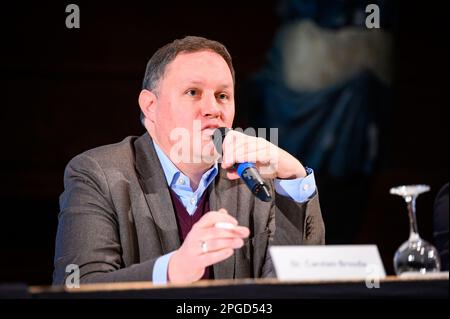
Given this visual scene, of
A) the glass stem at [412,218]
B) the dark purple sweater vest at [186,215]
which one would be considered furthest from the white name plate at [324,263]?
the dark purple sweater vest at [186,215]

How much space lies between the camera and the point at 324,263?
131cm

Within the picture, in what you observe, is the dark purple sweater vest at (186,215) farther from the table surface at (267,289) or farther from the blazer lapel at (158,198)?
the table surface at (267,289)

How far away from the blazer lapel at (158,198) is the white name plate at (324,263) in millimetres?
645

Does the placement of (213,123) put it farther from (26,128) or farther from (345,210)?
(345,210)

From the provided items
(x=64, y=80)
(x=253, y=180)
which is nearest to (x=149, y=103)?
(x=253, y=180)

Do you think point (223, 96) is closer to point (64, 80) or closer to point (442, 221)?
point (442, 221)

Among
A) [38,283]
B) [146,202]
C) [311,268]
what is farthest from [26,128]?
[311,268]

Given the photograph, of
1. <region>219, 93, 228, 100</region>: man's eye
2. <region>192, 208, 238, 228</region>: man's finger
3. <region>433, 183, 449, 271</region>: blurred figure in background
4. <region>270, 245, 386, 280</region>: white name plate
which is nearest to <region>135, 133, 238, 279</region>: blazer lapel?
<region>219, 93, 228, 100</region>: man's eye

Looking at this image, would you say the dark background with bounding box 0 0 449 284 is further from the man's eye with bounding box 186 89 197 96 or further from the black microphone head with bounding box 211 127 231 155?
the black microphone head with bounding box 211 127 231 155

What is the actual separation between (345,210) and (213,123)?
6.94ft

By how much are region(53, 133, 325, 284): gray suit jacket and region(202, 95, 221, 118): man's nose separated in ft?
0.72

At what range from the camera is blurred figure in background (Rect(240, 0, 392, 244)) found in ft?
12.3

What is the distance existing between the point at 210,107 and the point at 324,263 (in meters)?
0.76

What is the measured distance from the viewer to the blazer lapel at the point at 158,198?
6.28 ft
